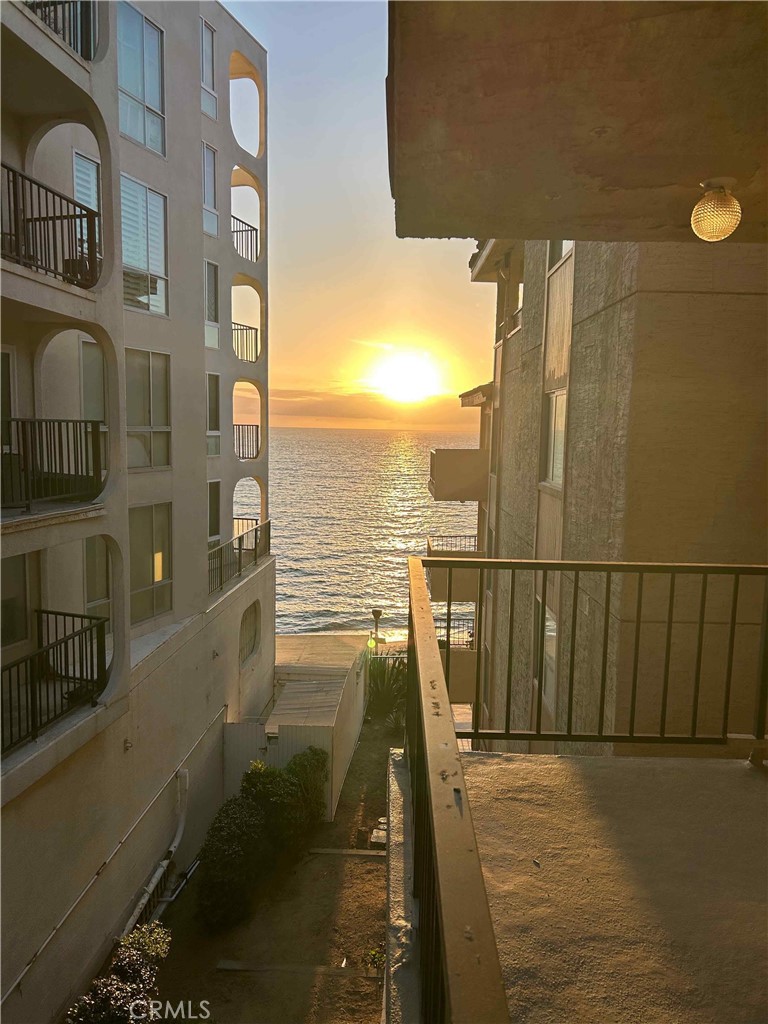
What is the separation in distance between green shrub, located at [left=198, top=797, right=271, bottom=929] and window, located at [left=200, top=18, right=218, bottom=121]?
18.3m

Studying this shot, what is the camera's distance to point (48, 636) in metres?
11.2

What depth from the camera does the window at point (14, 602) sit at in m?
10.4

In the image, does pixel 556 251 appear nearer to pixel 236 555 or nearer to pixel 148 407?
pixel 148 407

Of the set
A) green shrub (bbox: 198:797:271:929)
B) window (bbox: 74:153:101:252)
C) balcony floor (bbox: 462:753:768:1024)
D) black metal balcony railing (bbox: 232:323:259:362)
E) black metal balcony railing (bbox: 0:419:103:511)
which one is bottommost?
green shrub (bbox: 198:797:271:929)

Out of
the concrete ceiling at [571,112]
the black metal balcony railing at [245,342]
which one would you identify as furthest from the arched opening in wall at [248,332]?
the concrete ceiling at [571,112]

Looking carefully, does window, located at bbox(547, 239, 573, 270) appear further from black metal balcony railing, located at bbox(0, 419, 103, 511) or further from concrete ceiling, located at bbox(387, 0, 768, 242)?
black metal balcony railing, located at bbox(0, 419, 103, 511)

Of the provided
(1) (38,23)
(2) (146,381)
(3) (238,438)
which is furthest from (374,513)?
(1) (38,23)

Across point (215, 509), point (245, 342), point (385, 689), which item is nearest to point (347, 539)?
point (385, 689)

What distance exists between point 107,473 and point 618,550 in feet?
27.0

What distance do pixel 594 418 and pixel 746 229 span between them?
2902 mm

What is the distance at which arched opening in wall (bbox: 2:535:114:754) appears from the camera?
30.7 feet

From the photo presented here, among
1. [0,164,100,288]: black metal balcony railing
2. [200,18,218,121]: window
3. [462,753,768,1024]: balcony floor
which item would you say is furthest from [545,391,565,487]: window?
[200,18,218,121]: window

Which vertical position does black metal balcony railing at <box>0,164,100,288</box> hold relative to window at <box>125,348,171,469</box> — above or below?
above

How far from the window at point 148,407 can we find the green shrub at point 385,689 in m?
14.8
